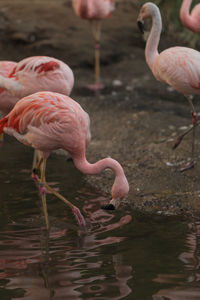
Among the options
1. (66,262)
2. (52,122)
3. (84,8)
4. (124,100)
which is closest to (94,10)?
(84,8)

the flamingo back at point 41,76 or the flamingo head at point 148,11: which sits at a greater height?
the flamingo head at point 148,11

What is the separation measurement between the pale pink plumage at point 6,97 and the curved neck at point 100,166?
1.36 metres

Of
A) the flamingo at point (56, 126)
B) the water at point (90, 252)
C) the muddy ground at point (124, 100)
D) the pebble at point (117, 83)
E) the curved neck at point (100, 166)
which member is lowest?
the pebble at point (117, 83)

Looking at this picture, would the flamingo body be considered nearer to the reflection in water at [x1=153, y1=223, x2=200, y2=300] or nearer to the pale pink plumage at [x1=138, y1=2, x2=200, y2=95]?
the pale pink plumage at [x1=138, y1=2, x2=200, y2=95]

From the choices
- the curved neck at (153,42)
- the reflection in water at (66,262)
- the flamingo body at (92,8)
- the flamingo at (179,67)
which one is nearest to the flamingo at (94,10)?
the flamingo body at (92,8)

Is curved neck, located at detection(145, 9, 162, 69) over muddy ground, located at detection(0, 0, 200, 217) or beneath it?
over

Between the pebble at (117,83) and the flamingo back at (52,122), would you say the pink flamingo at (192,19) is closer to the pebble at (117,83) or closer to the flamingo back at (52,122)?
the pebble at (117,83)

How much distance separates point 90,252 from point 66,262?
219mm

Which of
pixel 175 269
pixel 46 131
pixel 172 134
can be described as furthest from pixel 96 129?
pixel 175 269

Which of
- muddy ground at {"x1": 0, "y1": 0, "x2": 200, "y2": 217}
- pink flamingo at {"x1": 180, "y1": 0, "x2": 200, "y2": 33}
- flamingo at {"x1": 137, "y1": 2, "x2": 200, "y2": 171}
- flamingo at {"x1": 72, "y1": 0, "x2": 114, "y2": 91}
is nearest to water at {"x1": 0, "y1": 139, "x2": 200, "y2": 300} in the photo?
muddy ground at {"x1": 0, "y1": 0, "x2": 200, "y2": 217}

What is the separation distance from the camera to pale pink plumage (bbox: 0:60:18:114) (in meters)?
5.32

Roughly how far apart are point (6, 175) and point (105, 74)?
14.2ft

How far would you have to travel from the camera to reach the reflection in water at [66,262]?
3219 mm

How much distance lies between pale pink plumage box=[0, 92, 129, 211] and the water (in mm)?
498
